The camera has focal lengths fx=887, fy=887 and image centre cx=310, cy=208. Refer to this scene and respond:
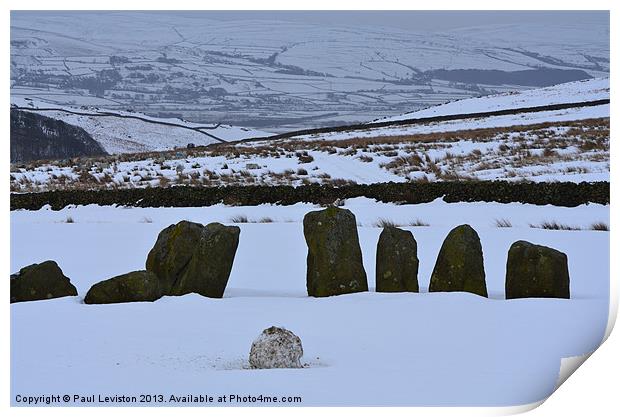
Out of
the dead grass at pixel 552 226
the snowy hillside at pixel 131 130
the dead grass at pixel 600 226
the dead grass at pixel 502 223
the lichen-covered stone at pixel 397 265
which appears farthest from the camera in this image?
the snowy hillside at pixel 131 130

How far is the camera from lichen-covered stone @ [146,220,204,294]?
1015 centimetres

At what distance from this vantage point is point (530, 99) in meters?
61.6

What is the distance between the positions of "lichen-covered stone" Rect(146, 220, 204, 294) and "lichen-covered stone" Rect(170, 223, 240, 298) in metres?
0.23

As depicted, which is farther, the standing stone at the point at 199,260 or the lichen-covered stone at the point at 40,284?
the standing stone at the point at 199,260

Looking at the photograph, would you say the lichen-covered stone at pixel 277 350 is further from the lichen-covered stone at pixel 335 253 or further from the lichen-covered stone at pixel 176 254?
the lichen-covered stone at pixel 176 254

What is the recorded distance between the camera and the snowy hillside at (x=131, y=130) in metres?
39.1

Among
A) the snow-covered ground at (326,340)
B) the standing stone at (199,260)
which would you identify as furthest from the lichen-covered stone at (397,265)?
the standing stone at (199,260)

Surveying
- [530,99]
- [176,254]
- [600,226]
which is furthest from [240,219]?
[530,99]

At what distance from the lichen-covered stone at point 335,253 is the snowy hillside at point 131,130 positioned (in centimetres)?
2530

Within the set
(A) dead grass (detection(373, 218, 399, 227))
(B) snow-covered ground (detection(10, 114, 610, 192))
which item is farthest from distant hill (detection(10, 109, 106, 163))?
(A) dead grass (detection(373, 218, 399, 227))

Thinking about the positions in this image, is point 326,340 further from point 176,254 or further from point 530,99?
point 530,99

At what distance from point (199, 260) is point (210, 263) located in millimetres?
132

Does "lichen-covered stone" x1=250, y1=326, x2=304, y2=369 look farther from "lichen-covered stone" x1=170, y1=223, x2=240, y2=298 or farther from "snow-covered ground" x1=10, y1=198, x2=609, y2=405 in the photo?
"lichen-covered stone" x1=170, y1=223, x2=240, y2=298

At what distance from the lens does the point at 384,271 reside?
9.86 meters
